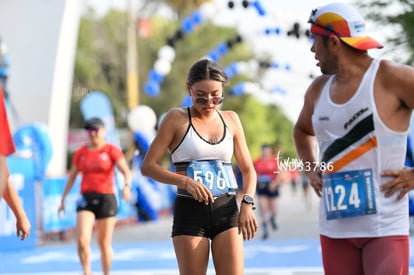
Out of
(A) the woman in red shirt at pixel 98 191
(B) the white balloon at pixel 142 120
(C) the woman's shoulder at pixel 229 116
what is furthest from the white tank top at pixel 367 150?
(B) the white balloon at pixel 142 120

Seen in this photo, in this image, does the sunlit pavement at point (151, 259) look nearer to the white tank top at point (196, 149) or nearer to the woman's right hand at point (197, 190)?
the white tank top at point (196, 149)

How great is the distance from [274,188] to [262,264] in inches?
236

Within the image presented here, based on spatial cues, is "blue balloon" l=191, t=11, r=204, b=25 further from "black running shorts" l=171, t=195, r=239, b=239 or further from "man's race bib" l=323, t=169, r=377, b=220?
"man's race bib" l=323, t=169, r=377, b=220

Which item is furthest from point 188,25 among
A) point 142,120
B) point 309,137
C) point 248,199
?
point 309,137

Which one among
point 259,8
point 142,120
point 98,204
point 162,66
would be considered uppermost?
point 162,66

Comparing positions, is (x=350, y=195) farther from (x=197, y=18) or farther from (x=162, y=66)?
(x=162, y=66)

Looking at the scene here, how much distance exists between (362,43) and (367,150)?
0.51 m

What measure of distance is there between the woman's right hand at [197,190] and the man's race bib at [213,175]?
15 centimetres

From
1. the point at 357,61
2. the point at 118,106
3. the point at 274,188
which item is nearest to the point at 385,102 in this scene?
the point at 357,61

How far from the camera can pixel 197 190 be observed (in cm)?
536

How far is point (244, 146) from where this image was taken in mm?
5844

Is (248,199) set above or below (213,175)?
below

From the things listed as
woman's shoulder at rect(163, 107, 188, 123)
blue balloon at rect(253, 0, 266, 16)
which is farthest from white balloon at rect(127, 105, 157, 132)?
woman's shoulder at rect(163, 107, 188, 123)

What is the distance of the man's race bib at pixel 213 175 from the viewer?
555 cm
